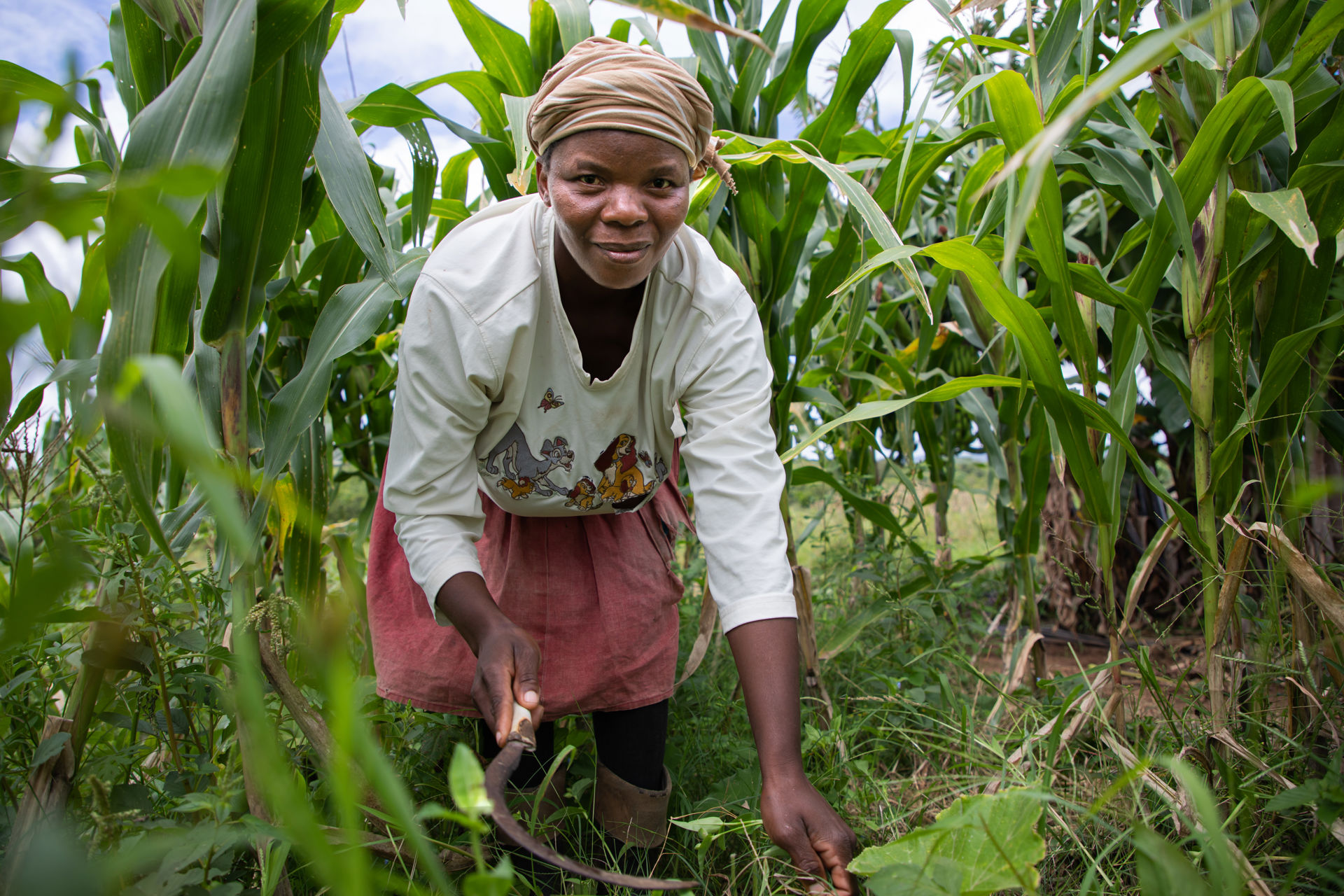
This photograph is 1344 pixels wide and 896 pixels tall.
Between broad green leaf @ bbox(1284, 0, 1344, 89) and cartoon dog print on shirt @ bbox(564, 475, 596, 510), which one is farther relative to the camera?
cartoon dog print on shirt @ bbox(564, 475, 596, 510)

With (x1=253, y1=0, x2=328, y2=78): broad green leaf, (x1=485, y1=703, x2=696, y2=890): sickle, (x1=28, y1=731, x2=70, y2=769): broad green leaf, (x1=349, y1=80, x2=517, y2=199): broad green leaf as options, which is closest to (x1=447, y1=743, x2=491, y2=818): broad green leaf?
(x1=485, y1=703, x2=696, y2=890): sickle

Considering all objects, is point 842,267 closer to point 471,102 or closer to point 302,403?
point 471,102

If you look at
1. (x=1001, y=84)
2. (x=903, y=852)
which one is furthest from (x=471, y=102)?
(x=903, y=852)

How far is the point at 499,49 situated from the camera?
1470mm

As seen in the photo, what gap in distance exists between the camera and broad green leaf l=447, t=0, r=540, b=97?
141cm

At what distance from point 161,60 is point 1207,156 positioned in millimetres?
1135

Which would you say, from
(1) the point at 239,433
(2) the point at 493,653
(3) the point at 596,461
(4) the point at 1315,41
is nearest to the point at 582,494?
(3) the point at 596,461

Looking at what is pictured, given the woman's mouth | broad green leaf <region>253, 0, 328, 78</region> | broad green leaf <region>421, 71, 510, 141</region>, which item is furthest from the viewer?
broad green leaf <region>421, 71, 510, 141</region>

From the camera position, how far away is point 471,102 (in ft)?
4.95

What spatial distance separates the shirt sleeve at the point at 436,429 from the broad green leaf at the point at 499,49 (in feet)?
1.96

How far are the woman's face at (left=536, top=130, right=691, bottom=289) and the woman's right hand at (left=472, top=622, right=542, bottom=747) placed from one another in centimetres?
43

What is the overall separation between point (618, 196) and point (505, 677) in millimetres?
532

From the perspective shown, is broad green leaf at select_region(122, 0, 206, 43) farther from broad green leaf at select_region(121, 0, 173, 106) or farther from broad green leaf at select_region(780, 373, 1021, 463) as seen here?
broad green leaf at select_region(780, 373, 1021, 463)

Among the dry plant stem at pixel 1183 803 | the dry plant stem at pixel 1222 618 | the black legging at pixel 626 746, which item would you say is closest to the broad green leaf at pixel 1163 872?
the dry plant stem at pixel 1183 803
